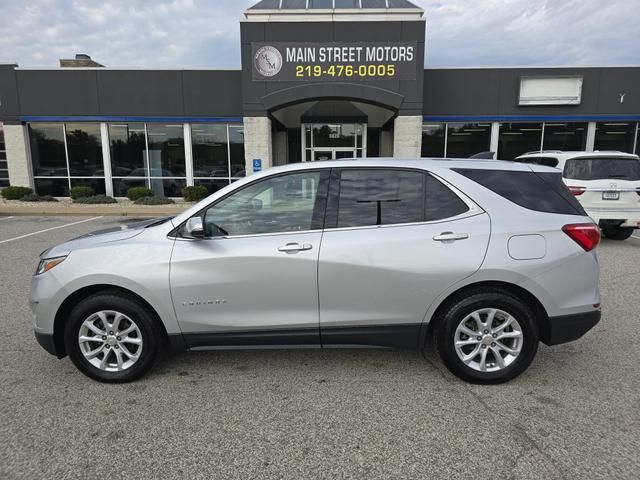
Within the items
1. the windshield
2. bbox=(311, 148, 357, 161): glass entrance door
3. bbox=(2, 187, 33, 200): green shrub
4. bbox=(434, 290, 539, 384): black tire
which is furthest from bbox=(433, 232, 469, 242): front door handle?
bbox=(2, 187, 33, 200): green shrub

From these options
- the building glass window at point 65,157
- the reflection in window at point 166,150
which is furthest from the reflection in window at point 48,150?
the reflection in window at point 166,150

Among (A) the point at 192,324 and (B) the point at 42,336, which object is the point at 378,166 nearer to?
(A) the point at 192,324

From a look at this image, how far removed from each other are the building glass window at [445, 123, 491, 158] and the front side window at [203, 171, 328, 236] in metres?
16.0

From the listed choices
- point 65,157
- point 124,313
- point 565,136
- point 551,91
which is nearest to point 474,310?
point 124,313

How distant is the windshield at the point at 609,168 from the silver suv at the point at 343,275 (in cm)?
605

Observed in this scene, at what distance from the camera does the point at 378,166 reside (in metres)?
3.32

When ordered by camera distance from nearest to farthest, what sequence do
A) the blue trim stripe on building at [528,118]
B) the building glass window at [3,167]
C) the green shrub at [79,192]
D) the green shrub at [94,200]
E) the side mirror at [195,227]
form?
the side mirror at [195,227], the green shrub at [94,200], the blue trim stripe on building at [528,118], the green shrub at [79,192], the building glass window at [3,167]

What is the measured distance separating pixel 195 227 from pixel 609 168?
8.53 m

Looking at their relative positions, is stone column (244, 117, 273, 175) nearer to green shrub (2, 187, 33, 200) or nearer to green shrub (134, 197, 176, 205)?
green shrub (134, 197, 176, 205)

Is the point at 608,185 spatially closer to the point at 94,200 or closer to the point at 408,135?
the point at 408,135

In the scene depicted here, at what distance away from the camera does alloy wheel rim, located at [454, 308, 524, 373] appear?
3119 millimetres

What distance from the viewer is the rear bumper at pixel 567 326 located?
312 centimetres

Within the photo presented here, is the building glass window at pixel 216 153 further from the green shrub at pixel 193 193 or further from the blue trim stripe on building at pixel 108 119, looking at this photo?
the green shrub at pixel 193 193

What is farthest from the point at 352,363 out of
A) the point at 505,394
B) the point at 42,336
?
the point at 42,336
